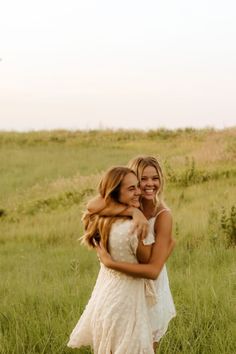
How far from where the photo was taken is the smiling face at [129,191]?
3547 mm

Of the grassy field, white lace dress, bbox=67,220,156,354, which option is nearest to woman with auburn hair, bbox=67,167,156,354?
white lace dress, bbox=67,220,156,354

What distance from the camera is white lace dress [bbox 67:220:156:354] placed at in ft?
11.6

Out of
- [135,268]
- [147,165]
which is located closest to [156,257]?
[135,268]

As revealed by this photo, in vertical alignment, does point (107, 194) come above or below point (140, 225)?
above

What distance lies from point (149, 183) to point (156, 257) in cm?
44

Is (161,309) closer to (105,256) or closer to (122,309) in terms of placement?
(122,309)

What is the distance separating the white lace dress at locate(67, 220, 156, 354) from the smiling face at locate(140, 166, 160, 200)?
282 millimetres

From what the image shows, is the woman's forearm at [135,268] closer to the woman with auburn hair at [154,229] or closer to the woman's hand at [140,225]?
the woman with auburn hair at [154,229]

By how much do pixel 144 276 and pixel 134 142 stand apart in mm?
31018

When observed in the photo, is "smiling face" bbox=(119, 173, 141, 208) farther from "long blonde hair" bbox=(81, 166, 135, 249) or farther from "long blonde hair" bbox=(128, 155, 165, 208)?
"long blonde hair" bbox=(128, 155, 165, 208)

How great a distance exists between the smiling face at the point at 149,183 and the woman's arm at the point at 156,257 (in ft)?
0.49

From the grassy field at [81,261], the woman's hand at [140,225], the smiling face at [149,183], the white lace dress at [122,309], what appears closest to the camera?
the woman's hand at [140,225]

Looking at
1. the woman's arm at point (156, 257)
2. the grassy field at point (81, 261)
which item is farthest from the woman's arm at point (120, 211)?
the grassy field at point (81, 261)

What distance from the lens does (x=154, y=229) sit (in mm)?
3645
